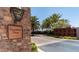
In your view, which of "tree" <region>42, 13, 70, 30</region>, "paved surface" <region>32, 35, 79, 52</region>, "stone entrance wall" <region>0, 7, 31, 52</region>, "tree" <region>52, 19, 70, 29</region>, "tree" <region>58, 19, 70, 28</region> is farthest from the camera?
"tree" <region>42, 13, 70, 30</region>

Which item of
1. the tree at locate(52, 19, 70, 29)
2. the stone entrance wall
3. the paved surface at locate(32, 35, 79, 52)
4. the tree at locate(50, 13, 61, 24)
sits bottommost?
the paved surface at locate(32, 35, 79, 52)

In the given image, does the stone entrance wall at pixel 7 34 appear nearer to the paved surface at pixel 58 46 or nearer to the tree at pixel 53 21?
the paved surface at pixel 58 46

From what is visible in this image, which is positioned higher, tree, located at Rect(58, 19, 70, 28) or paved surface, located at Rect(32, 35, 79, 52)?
tree, located at Rect(58, 19, 70, 28)

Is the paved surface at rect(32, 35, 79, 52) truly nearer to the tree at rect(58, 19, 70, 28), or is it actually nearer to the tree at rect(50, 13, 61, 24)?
the tree at rect(58, 19, 70, 28)

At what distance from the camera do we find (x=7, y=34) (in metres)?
2.73

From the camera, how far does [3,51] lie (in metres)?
2.67

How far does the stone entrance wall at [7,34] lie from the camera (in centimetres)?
265

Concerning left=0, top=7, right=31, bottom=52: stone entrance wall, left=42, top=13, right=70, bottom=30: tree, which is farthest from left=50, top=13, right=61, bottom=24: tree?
left=0, top=7, right=31, bottom=52: stone entrance wall

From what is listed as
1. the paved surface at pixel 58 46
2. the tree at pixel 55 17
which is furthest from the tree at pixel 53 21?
the paved surface at pixel 58 46

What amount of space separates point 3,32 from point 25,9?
2.90 ft

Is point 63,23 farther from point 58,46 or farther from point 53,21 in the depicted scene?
point 58,46

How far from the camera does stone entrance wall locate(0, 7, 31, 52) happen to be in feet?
8.69

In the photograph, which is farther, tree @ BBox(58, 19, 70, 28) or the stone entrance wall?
tree @ BBox(58, 19, 70, 28)

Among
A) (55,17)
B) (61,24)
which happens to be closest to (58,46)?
(61,24)
